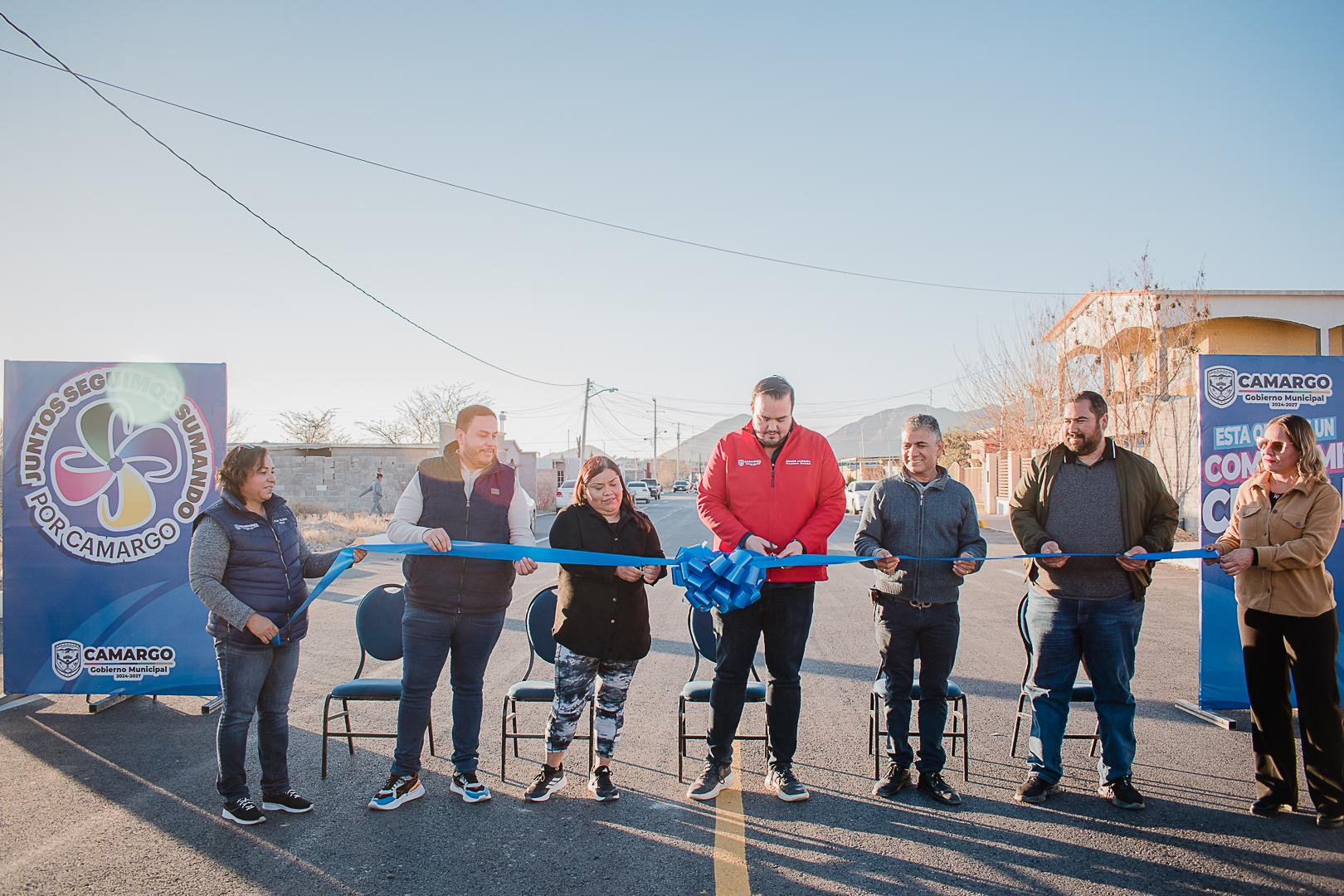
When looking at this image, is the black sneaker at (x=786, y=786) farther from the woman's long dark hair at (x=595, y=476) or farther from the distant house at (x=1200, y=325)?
the distant house at (x=1200, y=325)

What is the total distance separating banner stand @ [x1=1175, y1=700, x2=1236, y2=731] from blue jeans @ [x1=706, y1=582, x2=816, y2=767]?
3507mm

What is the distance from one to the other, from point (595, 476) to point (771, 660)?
Result: 4.75 feet

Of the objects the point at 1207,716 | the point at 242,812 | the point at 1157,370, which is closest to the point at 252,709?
the point at 242,812

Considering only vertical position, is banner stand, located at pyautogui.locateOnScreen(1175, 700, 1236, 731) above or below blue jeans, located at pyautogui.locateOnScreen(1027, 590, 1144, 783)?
below

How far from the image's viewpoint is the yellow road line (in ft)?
11.5

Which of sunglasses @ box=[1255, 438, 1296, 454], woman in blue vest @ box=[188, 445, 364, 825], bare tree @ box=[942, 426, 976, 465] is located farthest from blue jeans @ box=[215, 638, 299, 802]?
bare tree @ box=[942, 426, 976, 465]

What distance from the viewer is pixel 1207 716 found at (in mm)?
5910

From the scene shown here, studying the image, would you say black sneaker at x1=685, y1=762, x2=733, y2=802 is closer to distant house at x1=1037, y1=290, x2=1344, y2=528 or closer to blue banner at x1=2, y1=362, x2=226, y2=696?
blue banner at x1=2, y1=362, x2=226, y2=696

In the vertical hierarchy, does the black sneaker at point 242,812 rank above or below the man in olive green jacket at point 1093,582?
below

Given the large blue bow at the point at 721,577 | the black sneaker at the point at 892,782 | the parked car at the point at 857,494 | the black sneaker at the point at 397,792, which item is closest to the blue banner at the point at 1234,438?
the black sneaker at the point at 892,782

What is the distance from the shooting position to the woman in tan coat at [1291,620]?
165 inches

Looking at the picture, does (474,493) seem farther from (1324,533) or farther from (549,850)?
(1324,533)

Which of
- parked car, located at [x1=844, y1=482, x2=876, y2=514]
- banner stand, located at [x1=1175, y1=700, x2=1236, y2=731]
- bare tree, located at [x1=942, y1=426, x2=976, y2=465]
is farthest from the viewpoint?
bare tree, located at [x1=942, y1=426, x2=976, y2=465]

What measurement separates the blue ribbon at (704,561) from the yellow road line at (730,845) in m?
1.08
